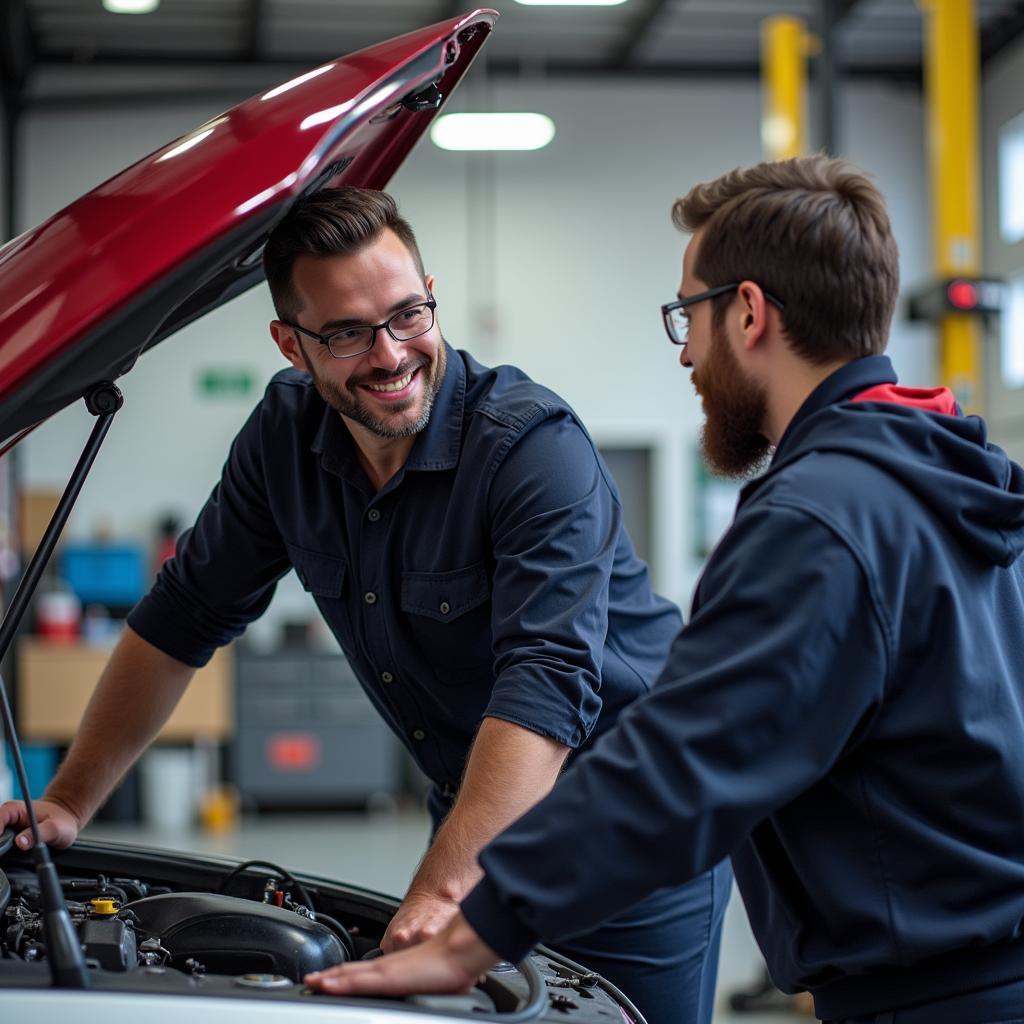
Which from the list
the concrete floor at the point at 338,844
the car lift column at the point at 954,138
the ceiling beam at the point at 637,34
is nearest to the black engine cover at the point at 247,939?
the concrete floor at the point at 338,844

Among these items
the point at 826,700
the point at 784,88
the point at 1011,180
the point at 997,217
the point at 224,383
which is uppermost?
the point at 1011,180

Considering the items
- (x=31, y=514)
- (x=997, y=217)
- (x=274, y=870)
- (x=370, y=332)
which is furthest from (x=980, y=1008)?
(x=997, y=217)

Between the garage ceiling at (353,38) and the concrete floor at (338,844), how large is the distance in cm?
496

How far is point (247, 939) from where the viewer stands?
1426 mm

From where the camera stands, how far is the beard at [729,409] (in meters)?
1.34

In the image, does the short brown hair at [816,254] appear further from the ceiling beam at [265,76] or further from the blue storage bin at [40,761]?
the ceiling beam at [265,76]

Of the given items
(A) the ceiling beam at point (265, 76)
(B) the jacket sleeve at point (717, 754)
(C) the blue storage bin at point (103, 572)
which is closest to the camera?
(B) the jacket sleeve at point (717, 754)

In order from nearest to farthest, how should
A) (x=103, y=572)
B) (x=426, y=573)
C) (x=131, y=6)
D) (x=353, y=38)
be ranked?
(x=426, y=573) < (x=131, y=6) < (x=103, y=572) < (x=353, y=38)

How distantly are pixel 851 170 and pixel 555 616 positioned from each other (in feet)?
1.97

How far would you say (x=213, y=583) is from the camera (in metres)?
2.06

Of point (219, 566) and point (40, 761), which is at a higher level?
point (219, 566)

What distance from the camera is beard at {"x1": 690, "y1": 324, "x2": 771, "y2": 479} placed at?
1337mm

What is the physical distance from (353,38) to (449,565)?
28.1ft

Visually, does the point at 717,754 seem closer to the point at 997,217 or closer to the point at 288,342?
the point at 288,342
